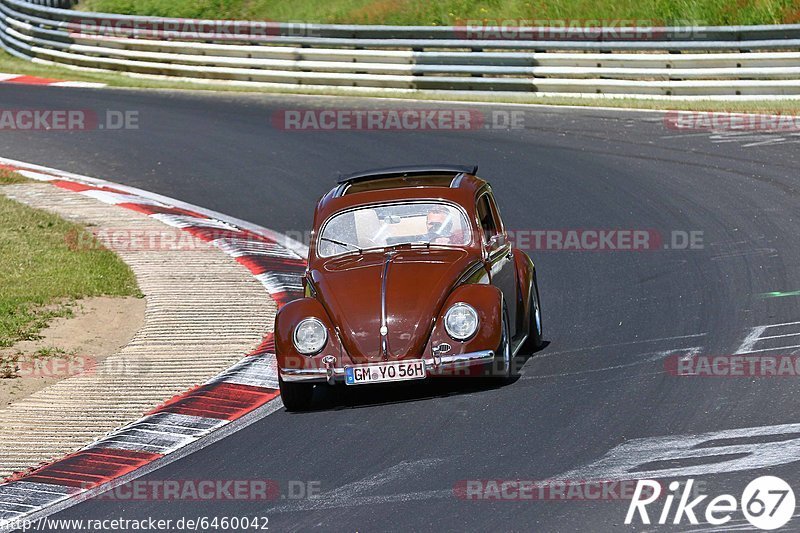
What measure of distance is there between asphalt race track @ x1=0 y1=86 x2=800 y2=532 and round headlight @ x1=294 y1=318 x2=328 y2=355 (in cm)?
44

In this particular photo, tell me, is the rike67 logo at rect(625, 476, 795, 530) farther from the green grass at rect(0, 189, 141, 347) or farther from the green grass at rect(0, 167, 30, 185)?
the green grass at rect(0, 167, 30, 185)

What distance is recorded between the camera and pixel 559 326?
10.5m

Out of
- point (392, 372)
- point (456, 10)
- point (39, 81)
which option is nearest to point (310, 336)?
point (392, 372)

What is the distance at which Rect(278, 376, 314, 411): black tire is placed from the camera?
8742mm

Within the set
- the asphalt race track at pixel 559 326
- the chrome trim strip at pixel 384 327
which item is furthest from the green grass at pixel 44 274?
the chrome trim strip at pixel 384 327

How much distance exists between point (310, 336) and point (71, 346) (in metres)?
2.66

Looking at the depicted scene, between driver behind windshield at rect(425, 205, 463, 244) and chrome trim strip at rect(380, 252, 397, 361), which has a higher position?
driver behind windshield at rect(425, 205, 463, 244)

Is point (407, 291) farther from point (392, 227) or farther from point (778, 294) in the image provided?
point (778, 294)

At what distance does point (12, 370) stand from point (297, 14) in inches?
729

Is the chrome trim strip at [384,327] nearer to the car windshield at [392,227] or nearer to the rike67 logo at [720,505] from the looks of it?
the car windshield at [392,227]

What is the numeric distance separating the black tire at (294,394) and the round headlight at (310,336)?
0.24 m

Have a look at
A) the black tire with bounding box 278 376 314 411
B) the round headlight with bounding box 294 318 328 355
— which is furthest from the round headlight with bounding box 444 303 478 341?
the black tire with bounding box 278 376 314 411

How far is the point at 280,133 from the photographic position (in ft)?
64.4

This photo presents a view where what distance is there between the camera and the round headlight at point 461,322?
8664 millimetres
